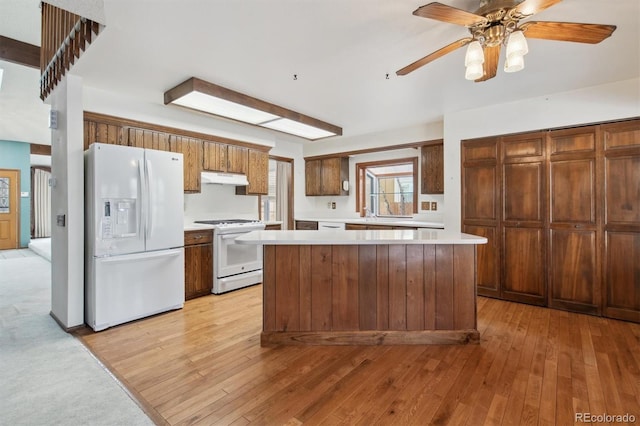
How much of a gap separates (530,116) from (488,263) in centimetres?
177

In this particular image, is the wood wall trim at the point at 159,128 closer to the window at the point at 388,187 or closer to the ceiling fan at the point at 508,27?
the window at the point at 388,187

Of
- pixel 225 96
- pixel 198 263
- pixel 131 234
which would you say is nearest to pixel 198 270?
pixel 198 263

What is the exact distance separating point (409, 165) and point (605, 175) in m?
2.58

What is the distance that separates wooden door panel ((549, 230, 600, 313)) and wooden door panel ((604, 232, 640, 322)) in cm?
10

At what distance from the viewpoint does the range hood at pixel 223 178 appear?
4.11 metres

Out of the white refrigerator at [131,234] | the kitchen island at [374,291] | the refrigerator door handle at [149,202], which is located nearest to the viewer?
the kitchen island at [374,291]

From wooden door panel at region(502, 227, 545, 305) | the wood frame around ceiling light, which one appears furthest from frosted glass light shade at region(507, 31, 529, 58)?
the wood frame around ceiling light

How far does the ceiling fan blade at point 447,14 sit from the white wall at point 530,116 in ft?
7.24

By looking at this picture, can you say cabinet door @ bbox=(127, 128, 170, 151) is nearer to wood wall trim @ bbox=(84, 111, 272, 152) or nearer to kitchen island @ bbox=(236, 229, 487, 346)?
wood wall trim @ bbox=(84, 111, 272, 152)

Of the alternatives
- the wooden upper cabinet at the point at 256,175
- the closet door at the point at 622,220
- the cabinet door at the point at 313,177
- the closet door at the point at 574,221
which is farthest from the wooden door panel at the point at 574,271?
the wooden upper cabinet at the point at 256,175

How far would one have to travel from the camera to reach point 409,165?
17.1ft

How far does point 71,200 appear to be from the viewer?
277cm

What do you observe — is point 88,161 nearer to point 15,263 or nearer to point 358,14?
point 358,14

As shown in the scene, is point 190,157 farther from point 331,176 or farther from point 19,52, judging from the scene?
point 331,176
